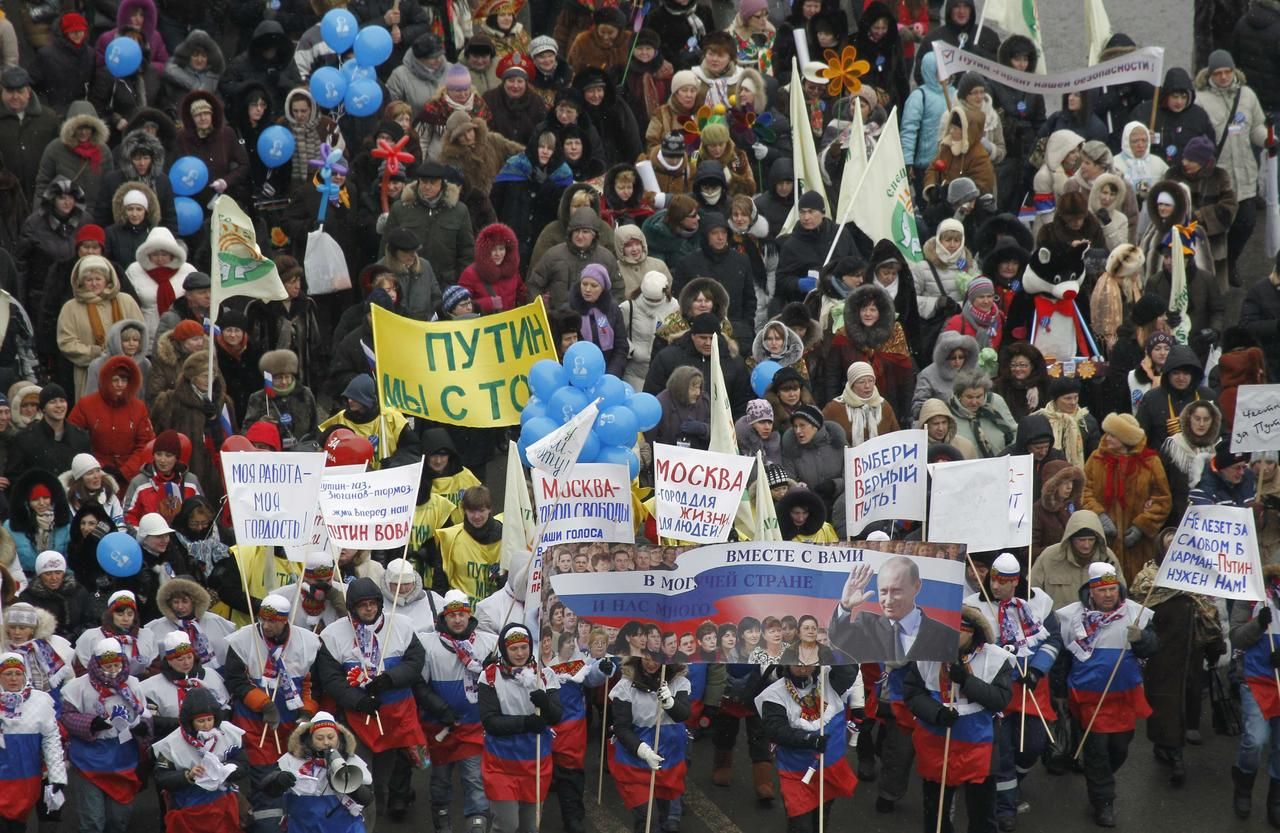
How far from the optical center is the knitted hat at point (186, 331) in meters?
17.5

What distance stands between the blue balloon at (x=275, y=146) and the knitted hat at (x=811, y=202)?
3917 mm

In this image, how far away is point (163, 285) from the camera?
60.5 ft

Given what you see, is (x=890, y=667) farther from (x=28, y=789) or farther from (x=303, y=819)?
(x=28, y=789)

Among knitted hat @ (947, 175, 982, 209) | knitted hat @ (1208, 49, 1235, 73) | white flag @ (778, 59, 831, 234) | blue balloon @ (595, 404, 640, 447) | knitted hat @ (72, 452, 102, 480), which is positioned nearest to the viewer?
knitted hat @ (72, 452, 102, 480)

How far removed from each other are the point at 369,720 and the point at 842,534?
11.4 feet

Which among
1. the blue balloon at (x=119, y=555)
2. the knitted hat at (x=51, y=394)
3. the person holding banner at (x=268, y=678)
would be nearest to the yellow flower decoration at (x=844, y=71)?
the knitted hat at (x=51, y=394)

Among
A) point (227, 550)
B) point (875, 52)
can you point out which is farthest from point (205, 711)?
point (875, 52)

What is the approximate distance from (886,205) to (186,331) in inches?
214

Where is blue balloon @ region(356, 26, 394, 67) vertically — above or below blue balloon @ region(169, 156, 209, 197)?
above

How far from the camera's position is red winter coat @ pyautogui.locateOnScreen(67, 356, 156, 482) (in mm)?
16891

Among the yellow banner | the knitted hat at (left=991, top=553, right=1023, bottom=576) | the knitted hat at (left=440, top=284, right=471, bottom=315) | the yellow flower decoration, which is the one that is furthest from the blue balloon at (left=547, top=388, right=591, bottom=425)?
the yellow flower decoration

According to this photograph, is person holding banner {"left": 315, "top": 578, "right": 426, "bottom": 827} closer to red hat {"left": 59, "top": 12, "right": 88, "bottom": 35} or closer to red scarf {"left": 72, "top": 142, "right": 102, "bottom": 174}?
red scarf {"left": 72, "top": 142, "right": 102, "bottom": 174}

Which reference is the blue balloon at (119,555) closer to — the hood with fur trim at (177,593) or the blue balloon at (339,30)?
the hood with fur trim at (177,593)

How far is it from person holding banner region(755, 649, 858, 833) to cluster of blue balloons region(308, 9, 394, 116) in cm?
738
